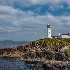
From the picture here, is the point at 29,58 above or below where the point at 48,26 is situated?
below

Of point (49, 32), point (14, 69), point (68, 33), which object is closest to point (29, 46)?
point (49, 32)

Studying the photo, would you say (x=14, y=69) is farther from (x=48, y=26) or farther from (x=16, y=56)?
(x=48, y=26)

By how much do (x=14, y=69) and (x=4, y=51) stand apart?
2446 inches

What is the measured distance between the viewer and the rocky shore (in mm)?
99244

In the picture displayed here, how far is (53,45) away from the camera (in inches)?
5645

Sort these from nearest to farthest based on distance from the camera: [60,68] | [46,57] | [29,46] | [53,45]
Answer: [60,68], [46,57], [53,45], [29,46]

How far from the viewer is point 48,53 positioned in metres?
121

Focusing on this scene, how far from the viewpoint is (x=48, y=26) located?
173250 mm

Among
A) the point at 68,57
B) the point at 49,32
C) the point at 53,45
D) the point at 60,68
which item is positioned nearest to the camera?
the point at 60,68

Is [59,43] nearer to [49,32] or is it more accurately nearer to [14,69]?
[49,32]

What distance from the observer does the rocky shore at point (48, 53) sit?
99244 mm

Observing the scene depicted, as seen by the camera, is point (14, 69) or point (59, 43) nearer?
point (14, 69)

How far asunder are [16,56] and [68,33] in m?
47.7

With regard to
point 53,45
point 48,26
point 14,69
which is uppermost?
point 48,26
